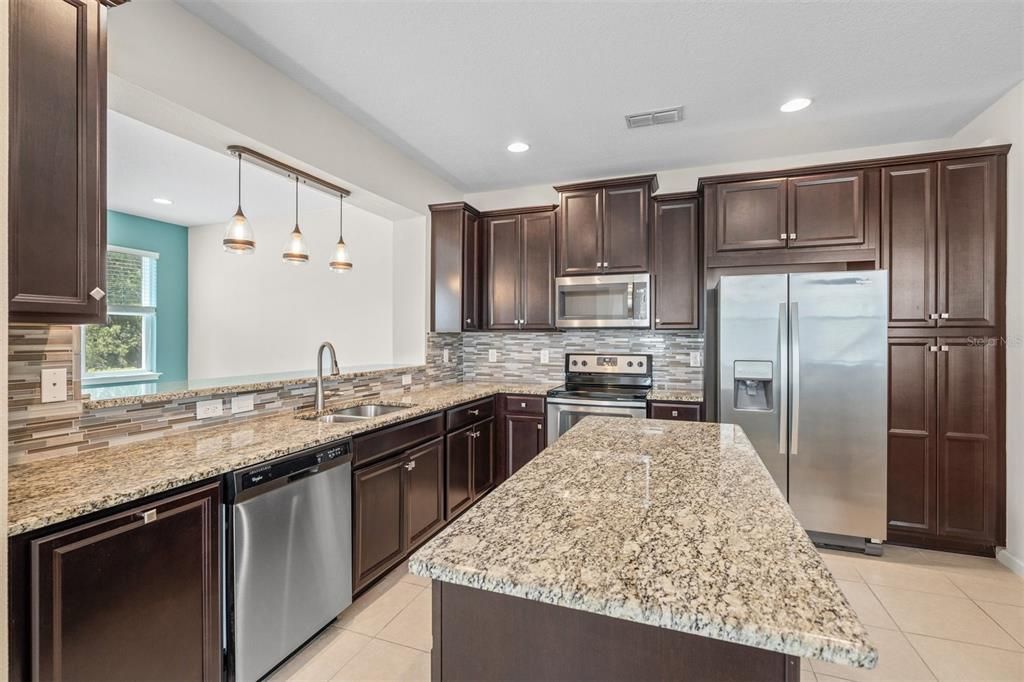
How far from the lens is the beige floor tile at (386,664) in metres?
1.86

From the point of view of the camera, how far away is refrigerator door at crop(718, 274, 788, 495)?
2.93m

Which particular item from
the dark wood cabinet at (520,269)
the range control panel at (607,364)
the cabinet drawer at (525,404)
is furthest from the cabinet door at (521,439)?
the dark wood cabinet at (520,269)

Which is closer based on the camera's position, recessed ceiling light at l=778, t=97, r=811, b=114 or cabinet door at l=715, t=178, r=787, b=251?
recessed ceiling light at l=778, t=97, r=811, b=114

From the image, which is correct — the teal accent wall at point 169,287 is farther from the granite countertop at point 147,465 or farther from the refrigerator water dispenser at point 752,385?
the refrigerator water dispenser at point 752,385

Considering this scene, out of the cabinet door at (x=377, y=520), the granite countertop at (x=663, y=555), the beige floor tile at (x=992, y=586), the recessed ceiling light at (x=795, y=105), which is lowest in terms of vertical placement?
the beige floor tile at (x=992, y=586)

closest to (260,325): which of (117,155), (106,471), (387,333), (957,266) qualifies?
(387,333)

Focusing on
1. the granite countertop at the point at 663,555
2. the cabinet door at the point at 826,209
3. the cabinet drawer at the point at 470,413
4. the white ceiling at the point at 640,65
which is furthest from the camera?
the cabinet drawer at the point at 470,413

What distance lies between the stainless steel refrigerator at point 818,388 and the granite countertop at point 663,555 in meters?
1.72

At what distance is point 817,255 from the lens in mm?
3150

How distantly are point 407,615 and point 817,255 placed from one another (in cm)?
335

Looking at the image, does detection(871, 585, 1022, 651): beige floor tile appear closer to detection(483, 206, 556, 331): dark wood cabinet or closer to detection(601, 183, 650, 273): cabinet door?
detection(601, 183, 650, 273): cabinet door

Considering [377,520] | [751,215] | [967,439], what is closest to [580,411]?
[377,520]

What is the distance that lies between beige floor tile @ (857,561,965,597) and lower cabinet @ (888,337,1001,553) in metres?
0.33

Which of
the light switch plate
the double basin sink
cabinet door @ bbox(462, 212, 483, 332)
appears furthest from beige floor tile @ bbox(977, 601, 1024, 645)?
the light switch plate
